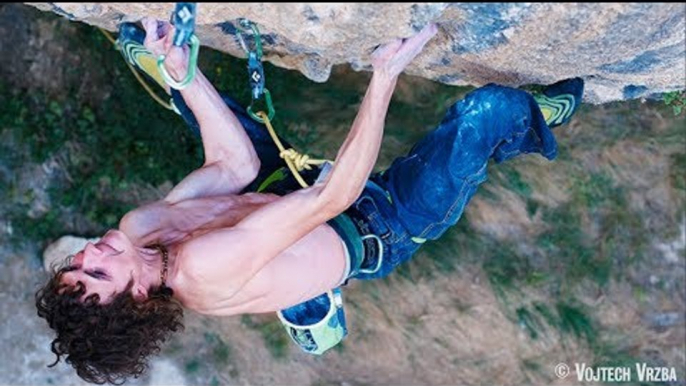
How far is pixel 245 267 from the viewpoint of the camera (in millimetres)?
2559

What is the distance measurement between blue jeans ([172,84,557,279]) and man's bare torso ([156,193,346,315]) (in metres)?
0.19

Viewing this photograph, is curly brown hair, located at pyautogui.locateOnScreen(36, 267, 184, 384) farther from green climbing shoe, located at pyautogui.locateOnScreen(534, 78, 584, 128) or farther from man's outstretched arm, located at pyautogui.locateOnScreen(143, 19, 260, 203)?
green climbing shoe, located at pyautogui.locateOnScreen(534, 78, 584, 128)

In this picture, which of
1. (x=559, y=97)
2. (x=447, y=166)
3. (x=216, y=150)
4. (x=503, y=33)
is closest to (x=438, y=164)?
(x=447, y=166)

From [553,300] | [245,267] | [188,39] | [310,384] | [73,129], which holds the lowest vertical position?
[310,384]

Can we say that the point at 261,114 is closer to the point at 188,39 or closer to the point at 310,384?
the point at 188,39

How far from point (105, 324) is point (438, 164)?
43.7 inches

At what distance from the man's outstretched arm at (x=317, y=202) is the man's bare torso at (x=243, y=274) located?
2 centimetres

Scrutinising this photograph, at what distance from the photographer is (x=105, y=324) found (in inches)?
101

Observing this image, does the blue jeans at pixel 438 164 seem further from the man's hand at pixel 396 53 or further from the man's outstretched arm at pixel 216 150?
the man's hand at pixel 396 53

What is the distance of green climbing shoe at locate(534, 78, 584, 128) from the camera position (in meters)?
3.02

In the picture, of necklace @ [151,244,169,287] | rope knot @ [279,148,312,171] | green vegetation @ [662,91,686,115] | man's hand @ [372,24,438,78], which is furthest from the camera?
green vegetation @ [662,91,686,115]

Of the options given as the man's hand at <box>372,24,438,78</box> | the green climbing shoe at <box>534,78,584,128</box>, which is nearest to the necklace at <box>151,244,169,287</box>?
the man's hand at <box>372,24,438,78</box>

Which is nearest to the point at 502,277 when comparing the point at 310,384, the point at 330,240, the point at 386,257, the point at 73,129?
the point at 310,384

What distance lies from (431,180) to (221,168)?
66 cm
